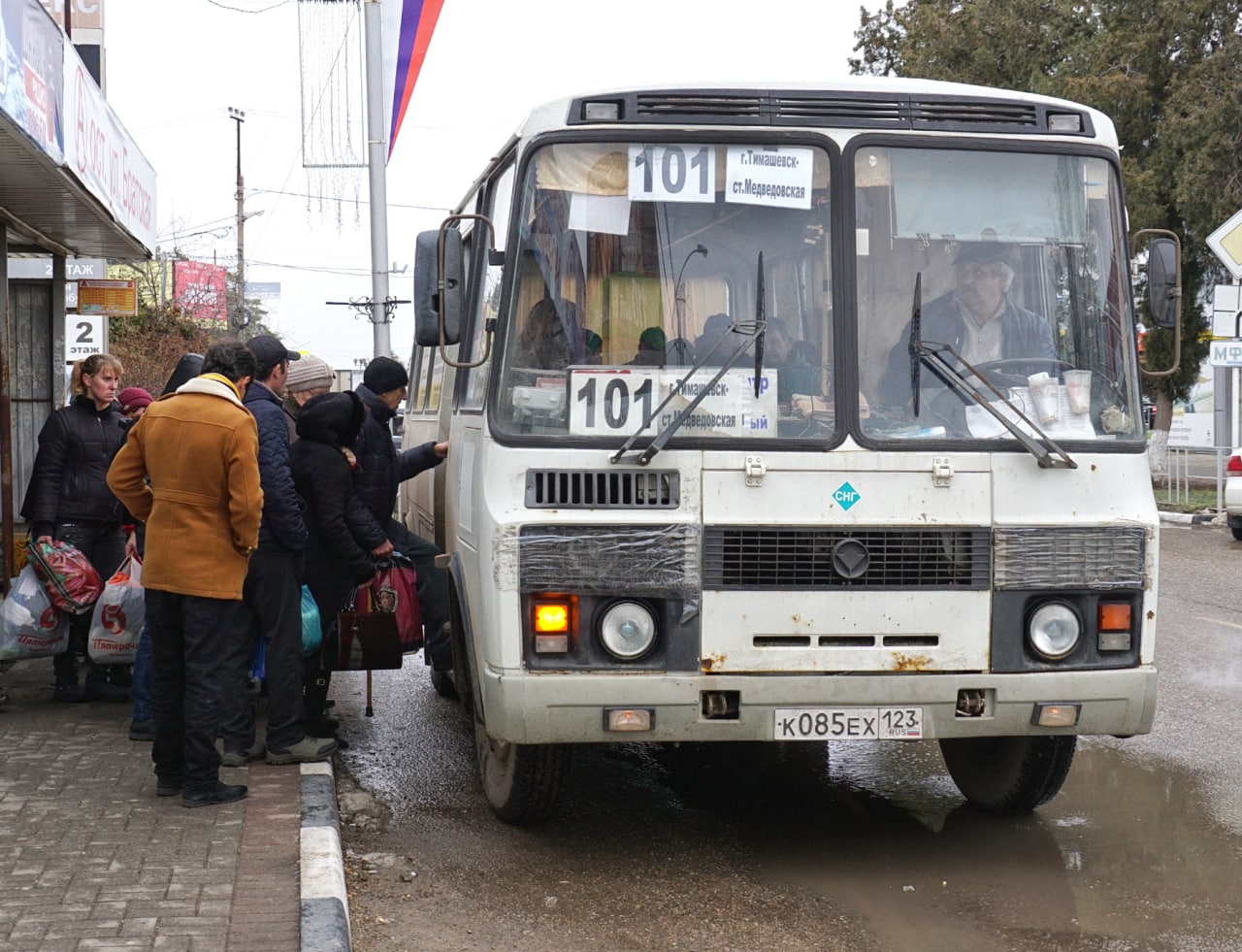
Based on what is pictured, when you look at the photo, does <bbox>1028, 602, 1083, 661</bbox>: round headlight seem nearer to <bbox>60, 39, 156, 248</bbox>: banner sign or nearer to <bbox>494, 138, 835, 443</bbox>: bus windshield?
<bbox>494, 138, 835, 443</bbox>: bus windshield

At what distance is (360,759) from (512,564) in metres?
2.67

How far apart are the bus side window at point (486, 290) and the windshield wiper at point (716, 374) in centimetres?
67

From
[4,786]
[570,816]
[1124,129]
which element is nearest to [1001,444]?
[570,816]

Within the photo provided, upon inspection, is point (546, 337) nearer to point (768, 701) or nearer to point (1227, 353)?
point (768, 701)

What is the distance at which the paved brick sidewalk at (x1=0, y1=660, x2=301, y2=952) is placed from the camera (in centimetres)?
452

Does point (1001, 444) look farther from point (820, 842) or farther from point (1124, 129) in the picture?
point (1124, 129)

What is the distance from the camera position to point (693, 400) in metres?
5.37

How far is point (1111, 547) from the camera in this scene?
18.0 ft

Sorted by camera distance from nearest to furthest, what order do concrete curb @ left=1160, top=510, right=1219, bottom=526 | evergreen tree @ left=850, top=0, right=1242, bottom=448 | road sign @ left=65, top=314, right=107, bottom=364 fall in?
road sign @ left=65, top=314, right=107, bottom=364 → concrete curb @ left=1160, top=510, right=1219, bottom=526 → evergreen tree @ left=850, top=0, right=1242, bottom=448

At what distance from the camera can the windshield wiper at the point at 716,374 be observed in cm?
530

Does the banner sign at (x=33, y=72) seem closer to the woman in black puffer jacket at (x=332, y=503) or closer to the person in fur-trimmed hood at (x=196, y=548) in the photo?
the person in fur-trimmed hood at (x=196, y=548)

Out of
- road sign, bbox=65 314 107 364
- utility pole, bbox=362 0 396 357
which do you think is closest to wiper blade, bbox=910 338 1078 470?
road sign, bbox=65 314 107 364

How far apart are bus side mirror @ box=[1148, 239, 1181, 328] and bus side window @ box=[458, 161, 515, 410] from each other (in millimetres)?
2560

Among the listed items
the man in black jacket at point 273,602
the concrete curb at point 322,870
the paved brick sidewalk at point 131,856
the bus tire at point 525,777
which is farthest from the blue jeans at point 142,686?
the bus tire at point 525,777
